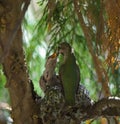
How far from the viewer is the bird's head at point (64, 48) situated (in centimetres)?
131

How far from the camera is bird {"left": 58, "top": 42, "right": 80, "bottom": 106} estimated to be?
1.30 m

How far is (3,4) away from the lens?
123 centimetres

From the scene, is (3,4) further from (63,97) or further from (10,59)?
(63,97)

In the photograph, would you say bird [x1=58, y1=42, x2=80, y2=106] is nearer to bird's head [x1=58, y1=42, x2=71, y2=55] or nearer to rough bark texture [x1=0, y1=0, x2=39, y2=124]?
bird's head [x1=58, y1=42, x2=71, y2=55]

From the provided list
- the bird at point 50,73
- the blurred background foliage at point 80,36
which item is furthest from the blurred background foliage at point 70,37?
the bird at point 50,73

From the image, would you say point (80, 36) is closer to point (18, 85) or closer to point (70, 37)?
point (70, 37)

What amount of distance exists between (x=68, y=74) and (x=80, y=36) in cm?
58

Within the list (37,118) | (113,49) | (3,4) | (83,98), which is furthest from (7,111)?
(113,49)

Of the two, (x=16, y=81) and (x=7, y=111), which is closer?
(x=16, y=81)

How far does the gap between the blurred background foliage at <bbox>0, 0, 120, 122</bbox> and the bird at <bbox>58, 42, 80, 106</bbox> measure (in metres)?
0.08

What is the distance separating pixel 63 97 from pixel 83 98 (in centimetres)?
6

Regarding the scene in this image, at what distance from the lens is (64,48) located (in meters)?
1.31

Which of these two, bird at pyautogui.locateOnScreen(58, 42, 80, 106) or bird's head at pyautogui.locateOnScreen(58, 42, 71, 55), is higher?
bird's head at pyautogui.locateOnScreen(58, 42, 71, 55)

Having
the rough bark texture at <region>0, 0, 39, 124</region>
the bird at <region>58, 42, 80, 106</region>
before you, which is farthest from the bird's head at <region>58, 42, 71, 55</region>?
the rough bark texture at <region>0, 0, 39, 124</region>
